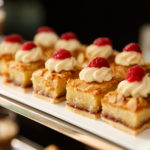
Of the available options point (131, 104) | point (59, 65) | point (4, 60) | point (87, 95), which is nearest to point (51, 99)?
point (59, 65)

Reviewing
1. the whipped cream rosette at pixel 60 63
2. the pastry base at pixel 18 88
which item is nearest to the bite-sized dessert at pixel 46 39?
the pastry base at pixel 18 88

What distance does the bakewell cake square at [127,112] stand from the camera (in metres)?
1.87

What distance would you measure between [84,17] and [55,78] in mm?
4511

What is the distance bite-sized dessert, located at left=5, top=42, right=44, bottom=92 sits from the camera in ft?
8.94

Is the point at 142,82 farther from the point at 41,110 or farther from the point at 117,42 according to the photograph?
the point at 117,42

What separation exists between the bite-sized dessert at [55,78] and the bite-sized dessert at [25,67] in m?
0.18

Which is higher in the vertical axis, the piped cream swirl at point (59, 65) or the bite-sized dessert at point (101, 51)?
the bite-sized dessert at point (101, 51)

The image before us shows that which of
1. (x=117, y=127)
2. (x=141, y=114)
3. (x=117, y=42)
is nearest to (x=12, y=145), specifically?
(x=117, y=127)

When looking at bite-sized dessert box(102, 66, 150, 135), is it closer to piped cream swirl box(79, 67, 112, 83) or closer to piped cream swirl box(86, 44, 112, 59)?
piped cream swirl box(79, 67, 112, 83)

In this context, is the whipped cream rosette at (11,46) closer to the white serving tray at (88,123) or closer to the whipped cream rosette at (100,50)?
the white serving tray at (88,123)

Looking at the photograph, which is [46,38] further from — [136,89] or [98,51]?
[136,89]

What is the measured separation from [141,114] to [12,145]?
1.07 m

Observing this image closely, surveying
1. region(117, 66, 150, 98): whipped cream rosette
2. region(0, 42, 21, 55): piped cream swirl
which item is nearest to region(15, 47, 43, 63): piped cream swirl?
region(0, 42, 21, 55): piped cream swirl

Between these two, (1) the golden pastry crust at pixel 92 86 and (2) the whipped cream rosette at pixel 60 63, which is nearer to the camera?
(1) the golden pastry crust at pixel 92 86
